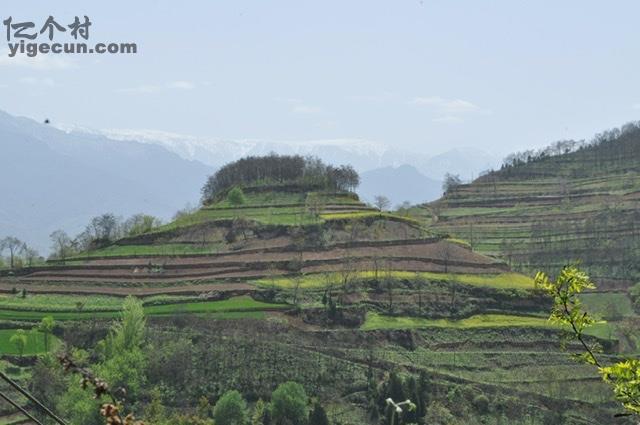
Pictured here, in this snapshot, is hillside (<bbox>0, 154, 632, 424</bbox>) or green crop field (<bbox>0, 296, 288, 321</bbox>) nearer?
A: hillside (<bbox>0, 154, 632, 424</bbox>)

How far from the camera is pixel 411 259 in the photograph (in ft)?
261

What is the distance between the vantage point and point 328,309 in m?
67.1

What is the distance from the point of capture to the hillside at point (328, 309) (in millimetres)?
53469

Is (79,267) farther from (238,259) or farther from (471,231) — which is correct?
(471,231)

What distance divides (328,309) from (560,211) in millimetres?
57210

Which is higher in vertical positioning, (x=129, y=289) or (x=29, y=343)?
(x=129, y=289)

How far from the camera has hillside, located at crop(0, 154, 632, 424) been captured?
53469mm

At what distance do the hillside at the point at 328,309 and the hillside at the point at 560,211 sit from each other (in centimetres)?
1452

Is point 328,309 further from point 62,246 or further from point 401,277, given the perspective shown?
point 62,246

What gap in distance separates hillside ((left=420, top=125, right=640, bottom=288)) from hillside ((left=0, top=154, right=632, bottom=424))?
1452 cm

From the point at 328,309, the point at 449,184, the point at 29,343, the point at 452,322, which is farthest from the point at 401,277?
the point at 449,184

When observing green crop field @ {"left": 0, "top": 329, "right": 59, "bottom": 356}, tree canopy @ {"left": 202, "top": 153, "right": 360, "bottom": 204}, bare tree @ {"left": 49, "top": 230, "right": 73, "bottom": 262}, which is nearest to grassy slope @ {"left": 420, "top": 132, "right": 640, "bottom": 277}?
tree canopy @ {"left": 202, "top": 153, "right": 360, "bottom": 204}

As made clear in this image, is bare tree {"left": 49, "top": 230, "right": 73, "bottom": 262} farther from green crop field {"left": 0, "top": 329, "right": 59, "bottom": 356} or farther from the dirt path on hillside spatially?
green crop field {"left": 0, "top": 329, "right": 59, "bottom": 356}

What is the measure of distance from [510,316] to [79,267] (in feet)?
128
